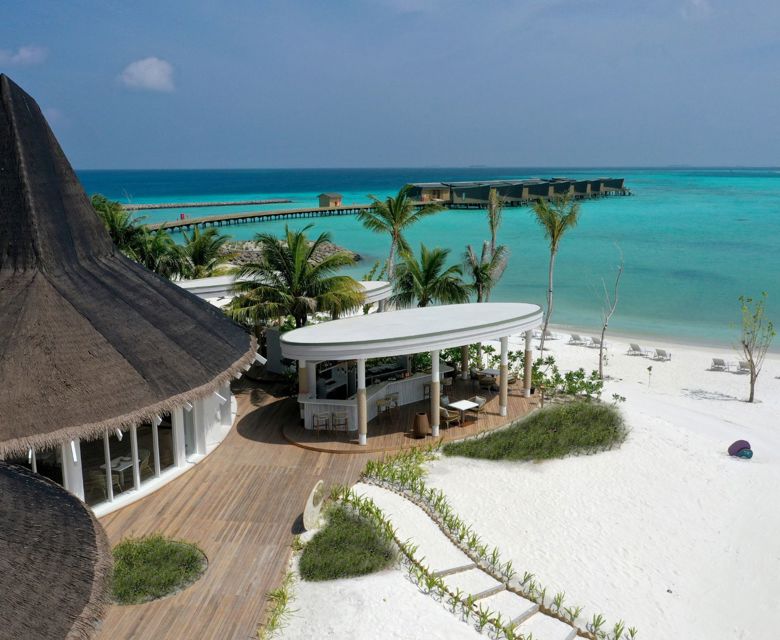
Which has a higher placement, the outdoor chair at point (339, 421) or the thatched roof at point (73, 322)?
the thatched roof at point (73, 322)

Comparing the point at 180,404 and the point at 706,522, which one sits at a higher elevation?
the point at 180,404

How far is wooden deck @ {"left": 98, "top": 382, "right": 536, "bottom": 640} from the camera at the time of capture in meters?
9.56

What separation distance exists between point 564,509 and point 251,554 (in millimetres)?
6491

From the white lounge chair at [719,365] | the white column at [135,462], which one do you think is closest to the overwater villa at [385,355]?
the white column at [135,462]

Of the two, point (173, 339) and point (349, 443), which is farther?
point (349, 443)

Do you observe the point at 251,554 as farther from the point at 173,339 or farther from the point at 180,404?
the point at 173,339

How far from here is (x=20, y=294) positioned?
43.3 feet

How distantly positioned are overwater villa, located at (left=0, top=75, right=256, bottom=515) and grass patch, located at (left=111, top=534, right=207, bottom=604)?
Answer: 185 centimetres

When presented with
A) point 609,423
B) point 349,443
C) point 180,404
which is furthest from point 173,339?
point 609,423

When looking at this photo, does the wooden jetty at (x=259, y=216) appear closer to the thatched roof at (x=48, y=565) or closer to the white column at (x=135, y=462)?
the white column at (x=135, y=462)

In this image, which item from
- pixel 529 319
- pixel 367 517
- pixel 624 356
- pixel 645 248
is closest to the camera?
pixel 367 517

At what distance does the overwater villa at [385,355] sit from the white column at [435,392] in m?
0.02

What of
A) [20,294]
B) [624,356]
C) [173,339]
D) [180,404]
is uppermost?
[20,294]

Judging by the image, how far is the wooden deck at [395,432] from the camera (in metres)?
15.8
